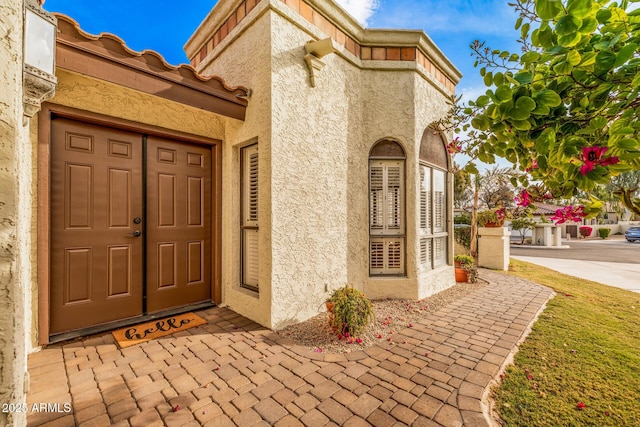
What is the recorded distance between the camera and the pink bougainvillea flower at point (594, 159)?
53.7 inches

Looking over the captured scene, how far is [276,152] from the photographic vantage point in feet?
14.4

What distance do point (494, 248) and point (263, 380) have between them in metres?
10.3

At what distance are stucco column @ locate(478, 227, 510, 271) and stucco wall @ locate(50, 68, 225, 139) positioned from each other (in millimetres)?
10216

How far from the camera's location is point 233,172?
5203 millimetres

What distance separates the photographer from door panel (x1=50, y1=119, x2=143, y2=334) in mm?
3871

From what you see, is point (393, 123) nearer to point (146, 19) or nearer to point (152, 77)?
point (152, 77)

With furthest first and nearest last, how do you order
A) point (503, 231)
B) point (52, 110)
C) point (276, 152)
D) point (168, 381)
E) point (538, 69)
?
1. point (503, 231)
2. point (276, 152)
3. point (52, 110)
4. point (168, 381)
5. point (538, 69)

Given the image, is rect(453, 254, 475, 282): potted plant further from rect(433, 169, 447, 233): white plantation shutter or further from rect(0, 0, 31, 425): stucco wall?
rect(0, 0, 31, 425): stucco wall

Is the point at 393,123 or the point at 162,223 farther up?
the point at 393,123

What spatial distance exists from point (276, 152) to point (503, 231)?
32.1 feet

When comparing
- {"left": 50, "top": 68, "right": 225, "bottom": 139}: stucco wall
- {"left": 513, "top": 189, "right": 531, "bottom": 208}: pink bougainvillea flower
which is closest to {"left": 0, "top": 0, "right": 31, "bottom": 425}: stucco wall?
{"left": 50, "top": 68, "right": 225, "bottom": 139}: stucco wall

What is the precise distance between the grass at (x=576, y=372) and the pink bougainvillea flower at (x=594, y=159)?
2.48 m

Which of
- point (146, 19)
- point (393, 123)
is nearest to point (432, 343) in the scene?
point (393, 123)

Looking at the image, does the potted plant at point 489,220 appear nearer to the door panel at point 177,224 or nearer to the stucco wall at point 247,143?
the stucco wall at point 247,143
